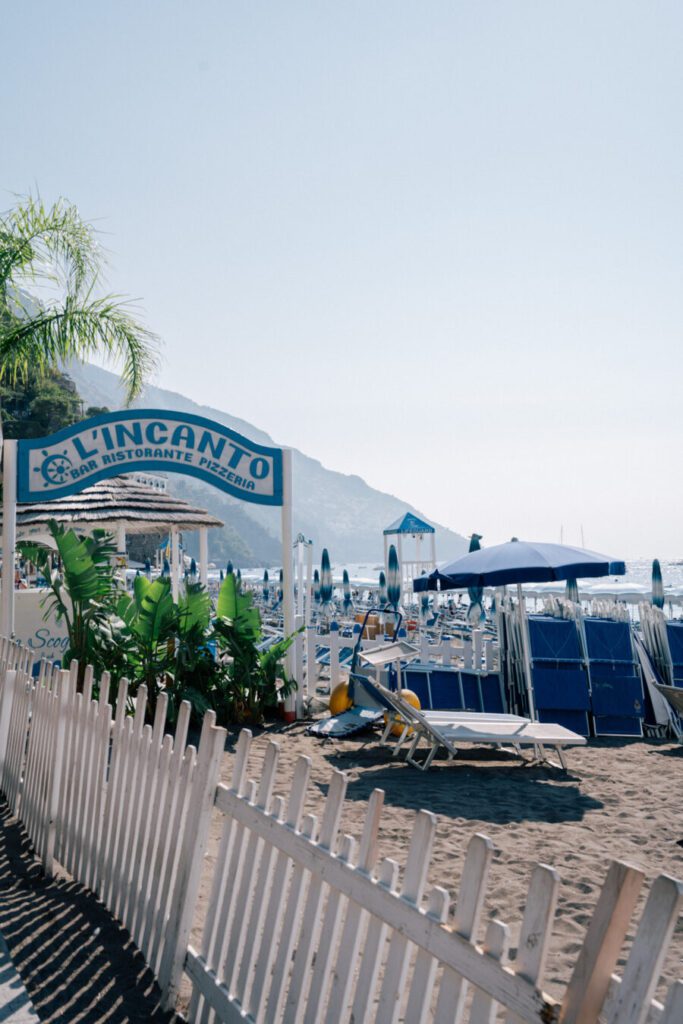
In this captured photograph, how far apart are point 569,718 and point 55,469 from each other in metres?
6.38

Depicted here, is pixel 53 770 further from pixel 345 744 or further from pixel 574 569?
pixel 574 569

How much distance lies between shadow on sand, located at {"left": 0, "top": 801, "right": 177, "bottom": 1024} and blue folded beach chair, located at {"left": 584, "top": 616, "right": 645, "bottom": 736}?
6606 mm

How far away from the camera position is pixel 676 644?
32.7 feet

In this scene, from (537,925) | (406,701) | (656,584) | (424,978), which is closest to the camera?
(537,925)

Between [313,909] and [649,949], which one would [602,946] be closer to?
[649,949]

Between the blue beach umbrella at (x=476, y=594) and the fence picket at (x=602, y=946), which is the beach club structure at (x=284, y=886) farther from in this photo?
the blue beach umbrella at (x=476, y=594)

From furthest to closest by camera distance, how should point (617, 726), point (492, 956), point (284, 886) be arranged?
point (617, 726) < point (284, 886) < point (492, 956)

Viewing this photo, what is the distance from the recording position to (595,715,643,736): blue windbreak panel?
366 inches

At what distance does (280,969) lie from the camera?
2.54 meters

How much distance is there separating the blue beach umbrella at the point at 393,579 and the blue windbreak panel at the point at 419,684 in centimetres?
1492

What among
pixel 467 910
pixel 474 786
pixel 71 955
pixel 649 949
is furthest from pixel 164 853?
pixel 474 786

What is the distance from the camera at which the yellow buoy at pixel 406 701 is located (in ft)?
27.8

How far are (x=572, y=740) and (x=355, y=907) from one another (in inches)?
208

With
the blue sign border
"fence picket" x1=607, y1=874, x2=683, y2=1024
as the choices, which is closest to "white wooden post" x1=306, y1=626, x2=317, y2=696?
the blue sign border
